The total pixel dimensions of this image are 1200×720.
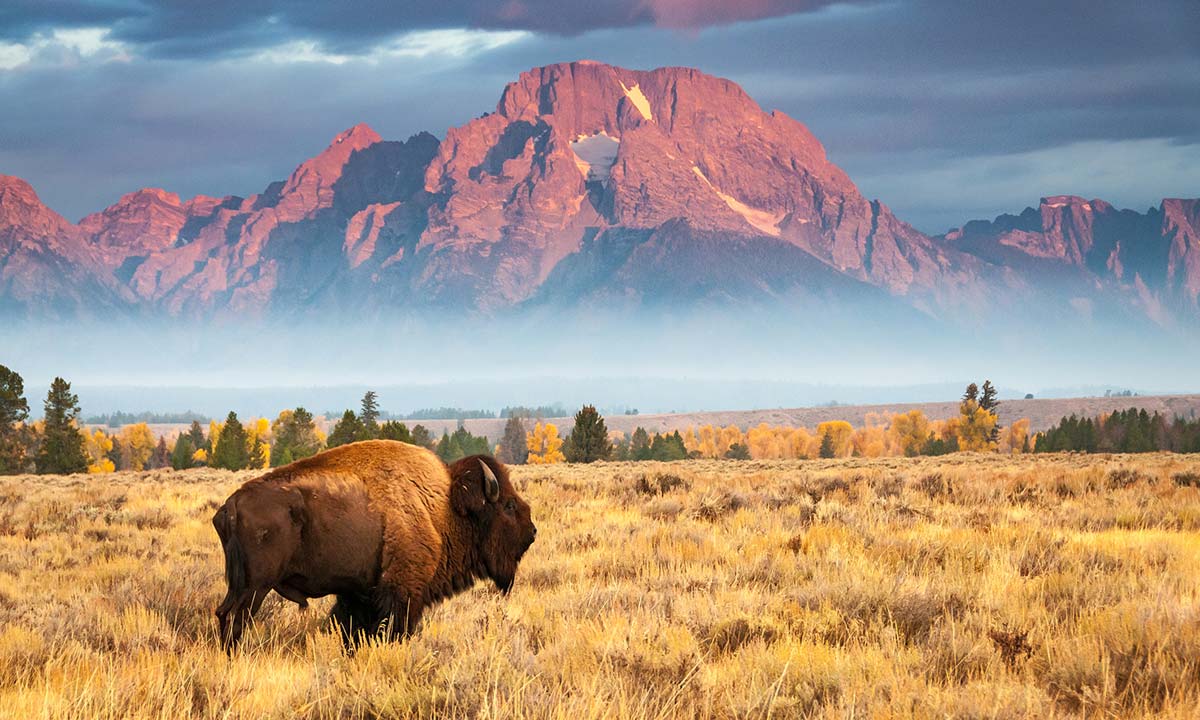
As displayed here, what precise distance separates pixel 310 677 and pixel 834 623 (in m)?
3.73

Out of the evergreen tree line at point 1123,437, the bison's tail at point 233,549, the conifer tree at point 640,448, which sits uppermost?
the bison's tail at point 233,549

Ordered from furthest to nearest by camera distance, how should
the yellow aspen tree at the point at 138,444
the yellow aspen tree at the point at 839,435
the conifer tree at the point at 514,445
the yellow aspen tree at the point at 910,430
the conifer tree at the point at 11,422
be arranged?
the yellow aspen tree at the point at 839,435 → the yellow aspen tree at the point at 910,430 → the conifer tree at the point at 514,445 → the yellow aspen tree at the point at 138,444 → the conifer tree at the point at 11,422

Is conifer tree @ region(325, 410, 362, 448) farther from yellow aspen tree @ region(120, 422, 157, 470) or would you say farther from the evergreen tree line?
yellow aspen tree @ region(120, 422, 157, 470)

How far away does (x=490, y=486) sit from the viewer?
8.27m

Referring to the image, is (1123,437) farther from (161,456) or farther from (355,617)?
(355,617)

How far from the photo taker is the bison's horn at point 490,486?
825 centimetres

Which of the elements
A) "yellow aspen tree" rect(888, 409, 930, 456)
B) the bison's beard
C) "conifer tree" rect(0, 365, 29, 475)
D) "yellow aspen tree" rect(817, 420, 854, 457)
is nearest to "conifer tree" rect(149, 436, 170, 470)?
"conifer tree" rect(0, 365, 29, 475)

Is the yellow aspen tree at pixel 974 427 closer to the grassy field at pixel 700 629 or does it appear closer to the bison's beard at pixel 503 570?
the grassy field at pixel 700 629

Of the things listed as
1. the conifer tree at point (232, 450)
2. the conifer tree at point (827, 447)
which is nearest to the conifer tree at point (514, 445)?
the conifer tree at point (827, 447)

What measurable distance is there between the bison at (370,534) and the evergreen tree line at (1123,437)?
115 meters

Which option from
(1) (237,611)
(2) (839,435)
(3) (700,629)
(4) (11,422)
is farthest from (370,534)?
(2) (839,435)

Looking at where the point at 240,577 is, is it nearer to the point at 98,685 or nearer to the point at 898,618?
the point at 98,685

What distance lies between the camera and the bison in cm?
722

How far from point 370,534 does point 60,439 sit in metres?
82.8
